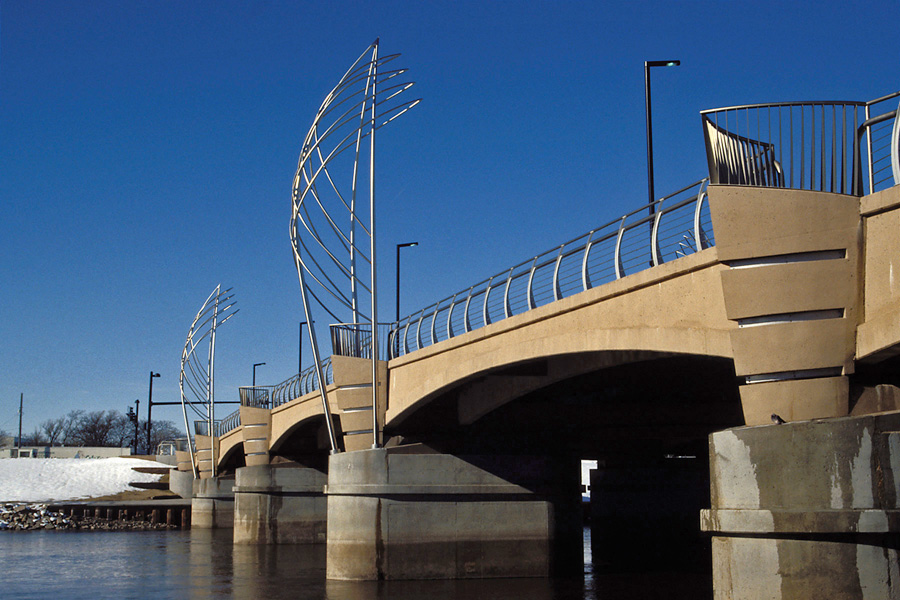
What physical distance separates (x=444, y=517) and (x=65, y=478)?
75802 mm

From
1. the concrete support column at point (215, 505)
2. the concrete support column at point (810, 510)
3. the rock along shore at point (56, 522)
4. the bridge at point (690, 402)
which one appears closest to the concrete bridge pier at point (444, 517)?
the bridge at point (690, 402)

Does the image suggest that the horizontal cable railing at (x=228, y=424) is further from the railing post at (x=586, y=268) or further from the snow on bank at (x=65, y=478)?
the railing post at (x=586, y=268)

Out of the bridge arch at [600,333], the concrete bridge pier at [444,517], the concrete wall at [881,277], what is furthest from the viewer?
the concrete bridge pier at [444,517]

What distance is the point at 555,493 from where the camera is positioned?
93.2ft

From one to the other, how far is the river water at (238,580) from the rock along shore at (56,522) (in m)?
18.8

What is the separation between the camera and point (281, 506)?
157 ft

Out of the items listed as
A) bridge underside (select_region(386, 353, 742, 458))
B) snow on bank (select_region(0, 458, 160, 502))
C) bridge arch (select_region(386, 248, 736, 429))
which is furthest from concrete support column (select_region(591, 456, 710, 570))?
snow on bank (select_region(0, 458, 160, 502))

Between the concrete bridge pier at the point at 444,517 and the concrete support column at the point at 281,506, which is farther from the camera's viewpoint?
the concrete support column at the point at 281,506

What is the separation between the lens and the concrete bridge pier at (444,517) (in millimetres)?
26984

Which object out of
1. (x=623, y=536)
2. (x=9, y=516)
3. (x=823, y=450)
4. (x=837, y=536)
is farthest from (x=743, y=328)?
(x=9, y=516)

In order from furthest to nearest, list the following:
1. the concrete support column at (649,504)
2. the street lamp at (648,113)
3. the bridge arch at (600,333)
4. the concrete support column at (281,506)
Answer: the concrete support column at (281,506)
the concrete support column at (649,504)
the street lamp at (648,113)
the bridge arch at (600,333)

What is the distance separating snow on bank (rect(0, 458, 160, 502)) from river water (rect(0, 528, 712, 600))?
38.1 meters

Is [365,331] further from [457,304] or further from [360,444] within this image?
[457,304]

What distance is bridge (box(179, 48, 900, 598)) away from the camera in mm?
12078
